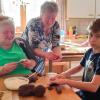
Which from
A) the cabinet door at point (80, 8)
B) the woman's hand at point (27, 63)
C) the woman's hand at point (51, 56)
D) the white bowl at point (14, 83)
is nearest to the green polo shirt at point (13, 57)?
the woman's hand at point (27, 63)

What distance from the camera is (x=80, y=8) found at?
13.6 ft

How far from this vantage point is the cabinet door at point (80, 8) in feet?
13.5

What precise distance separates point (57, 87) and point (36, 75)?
30 centimetres

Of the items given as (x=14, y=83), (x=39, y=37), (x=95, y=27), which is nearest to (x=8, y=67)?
(x=14, y=83)

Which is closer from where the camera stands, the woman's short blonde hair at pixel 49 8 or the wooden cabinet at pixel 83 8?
the woman's short blonde hair at pixel 49 8

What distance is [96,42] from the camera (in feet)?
5.72

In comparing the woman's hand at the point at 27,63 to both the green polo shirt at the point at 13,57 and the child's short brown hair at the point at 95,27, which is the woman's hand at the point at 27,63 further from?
the child's short brown hair at the point at 95,27

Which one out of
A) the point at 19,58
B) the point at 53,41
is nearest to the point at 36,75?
the point at 19,58

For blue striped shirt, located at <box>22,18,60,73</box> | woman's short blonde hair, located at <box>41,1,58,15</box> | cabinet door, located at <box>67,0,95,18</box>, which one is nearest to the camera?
woman's short blonde hair, located at <box>41,1,58,15</box>

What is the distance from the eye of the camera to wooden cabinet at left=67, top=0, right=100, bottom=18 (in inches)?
162

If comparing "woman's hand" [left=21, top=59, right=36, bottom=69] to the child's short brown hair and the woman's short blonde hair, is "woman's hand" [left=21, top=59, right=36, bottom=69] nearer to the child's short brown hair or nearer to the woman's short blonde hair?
the child's short brown hair

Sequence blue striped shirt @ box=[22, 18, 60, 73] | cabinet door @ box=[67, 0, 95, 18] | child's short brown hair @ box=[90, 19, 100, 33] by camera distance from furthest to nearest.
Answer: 1. cabinet door @ box=[67, 0, 95, 18]
2. blue striped shirt @ box=[22, 18, 60, 73]
3. child's short brown hair @ box=[90, 19, 100, 33]

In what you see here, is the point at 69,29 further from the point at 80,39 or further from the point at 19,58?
the point at 19,58

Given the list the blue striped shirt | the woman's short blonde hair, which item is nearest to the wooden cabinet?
the blue striped shirt
